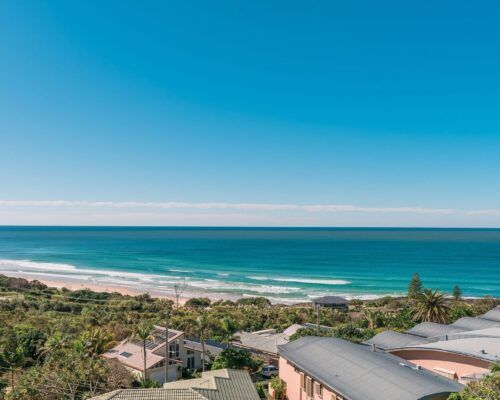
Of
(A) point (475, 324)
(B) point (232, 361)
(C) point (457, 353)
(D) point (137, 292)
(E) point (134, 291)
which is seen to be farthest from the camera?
(E) point (134, 291)

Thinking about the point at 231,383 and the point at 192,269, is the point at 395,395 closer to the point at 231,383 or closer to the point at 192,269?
the point at 231,383

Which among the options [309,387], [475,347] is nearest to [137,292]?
[309,387]

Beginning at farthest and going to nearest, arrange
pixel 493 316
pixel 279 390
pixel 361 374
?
pixel 493 316
pixel 279 390
pixel 361 374

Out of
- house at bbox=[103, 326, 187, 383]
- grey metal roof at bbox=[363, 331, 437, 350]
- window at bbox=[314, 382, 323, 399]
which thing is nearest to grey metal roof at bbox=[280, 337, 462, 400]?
window at bbox=[314, 382, 323, 399]

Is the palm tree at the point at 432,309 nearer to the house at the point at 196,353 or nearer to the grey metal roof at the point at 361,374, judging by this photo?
the house at the point at 196,353

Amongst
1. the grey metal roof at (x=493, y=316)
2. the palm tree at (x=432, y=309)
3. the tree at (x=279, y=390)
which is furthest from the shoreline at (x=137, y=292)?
the tree at (x=279, y=390)

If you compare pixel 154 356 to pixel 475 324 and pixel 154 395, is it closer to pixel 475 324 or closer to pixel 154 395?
pixel 154 395
